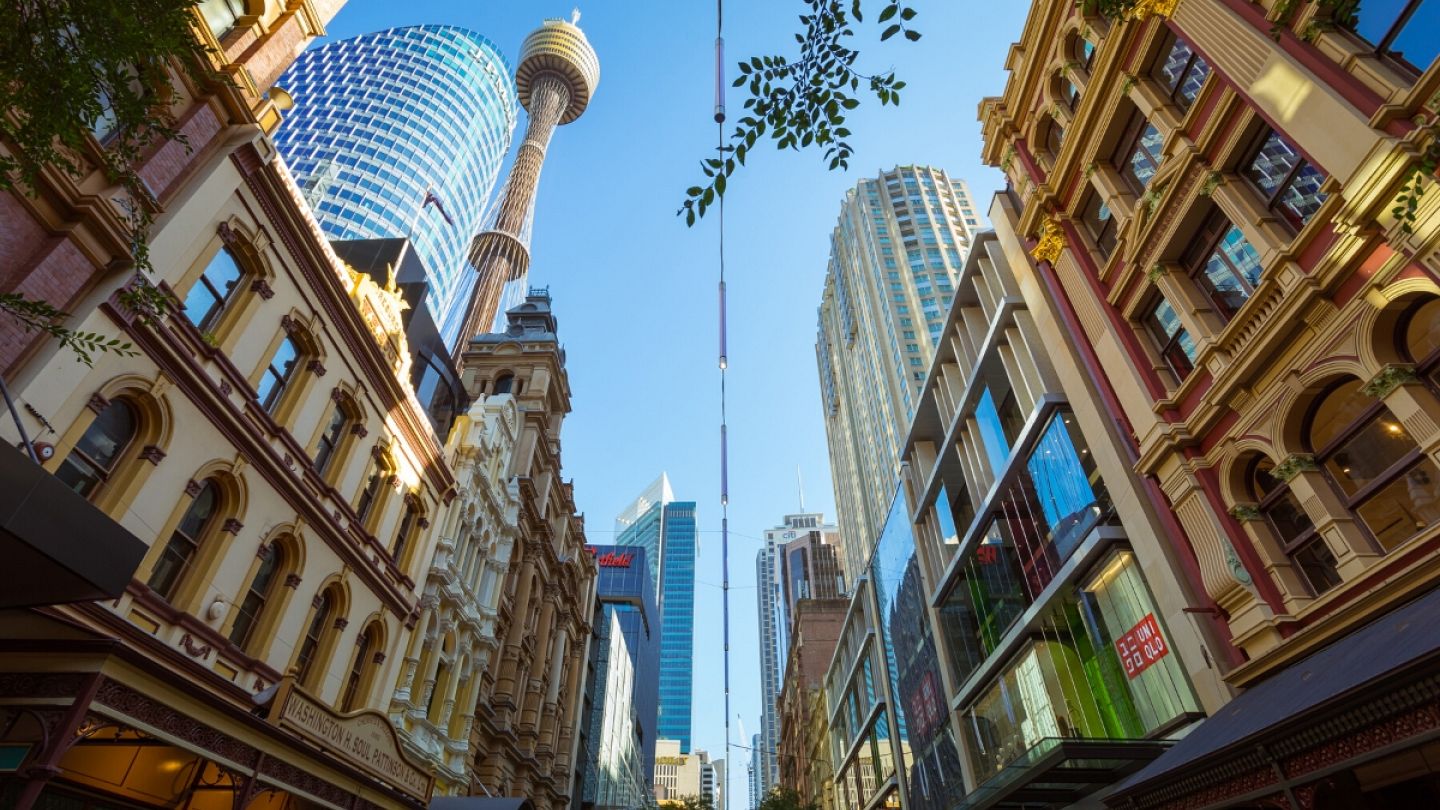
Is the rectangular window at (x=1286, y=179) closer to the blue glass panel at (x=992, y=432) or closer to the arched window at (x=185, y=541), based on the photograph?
the blue glass panel at (x=992, y=432)

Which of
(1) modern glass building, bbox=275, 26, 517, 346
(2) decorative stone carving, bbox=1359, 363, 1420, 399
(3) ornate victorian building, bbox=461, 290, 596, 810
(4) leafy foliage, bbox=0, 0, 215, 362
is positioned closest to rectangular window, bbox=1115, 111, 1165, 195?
(2) decorative stone carving, bbox=1359, 363, 1420, 399

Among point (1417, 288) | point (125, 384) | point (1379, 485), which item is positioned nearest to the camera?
point (1417, 288)

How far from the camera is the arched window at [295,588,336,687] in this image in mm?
18531

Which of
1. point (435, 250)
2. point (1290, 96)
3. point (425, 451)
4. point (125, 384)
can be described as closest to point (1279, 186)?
point (1290, 96)

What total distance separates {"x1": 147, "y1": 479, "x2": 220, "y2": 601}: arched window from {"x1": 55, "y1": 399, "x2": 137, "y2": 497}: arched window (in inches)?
75.9

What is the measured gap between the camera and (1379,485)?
40.4 feet

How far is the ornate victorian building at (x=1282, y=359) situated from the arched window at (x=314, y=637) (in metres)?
18.6

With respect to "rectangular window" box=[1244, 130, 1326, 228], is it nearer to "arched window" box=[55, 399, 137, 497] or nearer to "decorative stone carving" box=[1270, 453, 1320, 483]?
"decorative stone carving" box=[1270, 453, 1320, 483]

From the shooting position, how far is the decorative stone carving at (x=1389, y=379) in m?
11.6

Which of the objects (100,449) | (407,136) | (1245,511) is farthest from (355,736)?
(407,136)

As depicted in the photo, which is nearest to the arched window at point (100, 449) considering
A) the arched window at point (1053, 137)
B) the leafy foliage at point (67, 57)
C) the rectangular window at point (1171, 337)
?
the leafy foliage at point (67, 57)

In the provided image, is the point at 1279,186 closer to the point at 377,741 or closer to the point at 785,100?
the point at 785,100

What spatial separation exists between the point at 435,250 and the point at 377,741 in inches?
5163

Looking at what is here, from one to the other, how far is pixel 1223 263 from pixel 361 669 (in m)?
25.2
